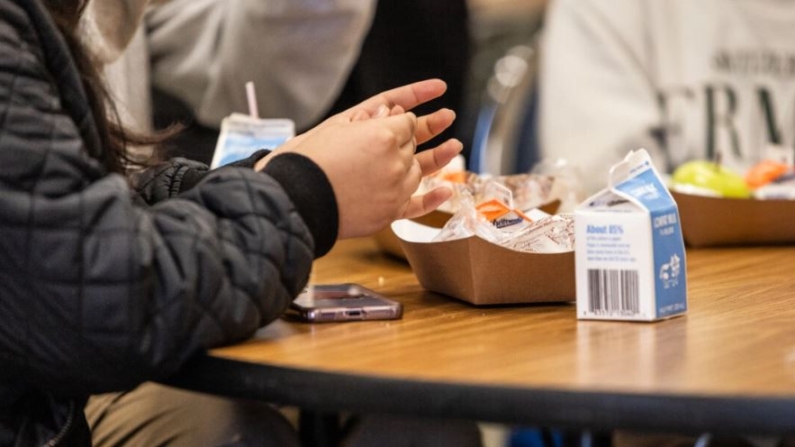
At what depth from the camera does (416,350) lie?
0.86 m

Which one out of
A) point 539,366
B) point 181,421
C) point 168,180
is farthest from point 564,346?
point 168,180

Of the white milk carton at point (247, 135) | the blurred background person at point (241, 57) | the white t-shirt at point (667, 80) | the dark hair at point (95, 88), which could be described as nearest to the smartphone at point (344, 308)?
the dark hair at point (95, 88)

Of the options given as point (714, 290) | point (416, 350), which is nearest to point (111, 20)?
point (416, 350)

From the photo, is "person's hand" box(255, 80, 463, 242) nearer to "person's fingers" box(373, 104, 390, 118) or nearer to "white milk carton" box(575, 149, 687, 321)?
"person's fingers" box(373, 104, 390, 118)

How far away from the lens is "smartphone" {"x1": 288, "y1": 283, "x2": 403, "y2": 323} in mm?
1002

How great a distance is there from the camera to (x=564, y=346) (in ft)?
2.87

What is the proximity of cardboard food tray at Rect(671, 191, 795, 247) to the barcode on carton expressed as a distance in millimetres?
496

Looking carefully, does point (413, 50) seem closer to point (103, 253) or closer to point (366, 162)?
point (366, 162)

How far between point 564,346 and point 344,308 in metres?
0.22

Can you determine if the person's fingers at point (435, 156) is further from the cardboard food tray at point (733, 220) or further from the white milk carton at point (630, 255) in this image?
the cardboard food tray at point (733, 220)

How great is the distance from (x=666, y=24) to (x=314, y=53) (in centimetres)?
104

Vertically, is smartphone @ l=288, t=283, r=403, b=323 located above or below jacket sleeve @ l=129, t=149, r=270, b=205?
below

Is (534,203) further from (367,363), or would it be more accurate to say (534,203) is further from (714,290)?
(367,363)

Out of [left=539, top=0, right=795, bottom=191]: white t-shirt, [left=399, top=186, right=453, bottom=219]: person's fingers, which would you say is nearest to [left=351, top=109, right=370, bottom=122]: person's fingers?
[left=399, top=186, right=453, bottom=219]: person's fingers
